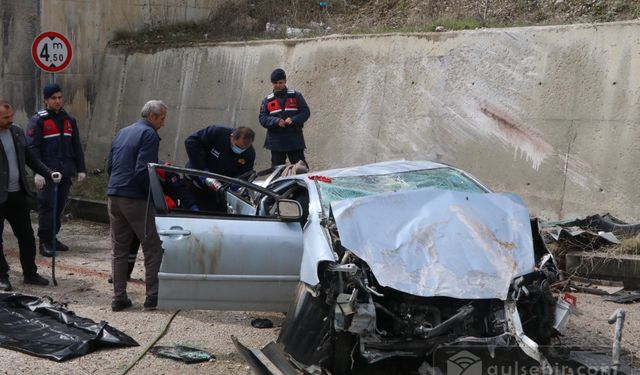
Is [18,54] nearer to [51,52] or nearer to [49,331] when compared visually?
[51,52]

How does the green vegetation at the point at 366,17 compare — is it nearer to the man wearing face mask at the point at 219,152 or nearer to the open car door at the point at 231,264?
the man wearing face mask at the point at 219,152

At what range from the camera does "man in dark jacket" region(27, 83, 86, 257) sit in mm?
9969

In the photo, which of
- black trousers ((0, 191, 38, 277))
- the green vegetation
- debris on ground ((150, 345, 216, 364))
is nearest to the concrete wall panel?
the green vegetation

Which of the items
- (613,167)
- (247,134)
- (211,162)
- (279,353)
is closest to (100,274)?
(211,162)

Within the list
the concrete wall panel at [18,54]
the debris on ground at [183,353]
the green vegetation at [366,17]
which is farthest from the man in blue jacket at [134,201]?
the concrete wall panel at [18,54]

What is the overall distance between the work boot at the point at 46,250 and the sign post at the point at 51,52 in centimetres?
314

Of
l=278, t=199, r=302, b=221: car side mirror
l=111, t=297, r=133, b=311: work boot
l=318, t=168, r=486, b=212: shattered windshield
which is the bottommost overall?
l=111, t=297, r=133, b=311: work boot

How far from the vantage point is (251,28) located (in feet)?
51.4

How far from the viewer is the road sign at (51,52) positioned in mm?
11953

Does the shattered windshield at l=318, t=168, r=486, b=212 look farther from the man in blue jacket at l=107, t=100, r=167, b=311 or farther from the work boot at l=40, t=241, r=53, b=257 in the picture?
the work boot at l=40, t=241, r=53, b=257

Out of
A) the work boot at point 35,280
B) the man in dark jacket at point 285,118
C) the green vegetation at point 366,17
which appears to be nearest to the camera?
the work boot at point 35,280

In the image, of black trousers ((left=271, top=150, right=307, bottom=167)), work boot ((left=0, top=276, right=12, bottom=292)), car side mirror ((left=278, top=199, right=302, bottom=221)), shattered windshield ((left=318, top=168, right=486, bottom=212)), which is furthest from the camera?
black trousers ((left=271, top=150, right=307, bottom=167))

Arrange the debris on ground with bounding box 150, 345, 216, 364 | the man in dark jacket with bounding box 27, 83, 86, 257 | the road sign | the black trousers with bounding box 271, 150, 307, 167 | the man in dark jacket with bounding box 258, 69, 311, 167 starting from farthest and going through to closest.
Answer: the road sign
the black trousers with bounding box 271, 150, 307, 167
the man in dark jacket with bounding box 258, 69, 311, 167
the man in dark jacket with bounding box 27, 83, 86, 257
the debris on ground with bounding box 150, 345, 216, 364

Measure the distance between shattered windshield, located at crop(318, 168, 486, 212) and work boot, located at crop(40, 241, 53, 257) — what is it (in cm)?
480
